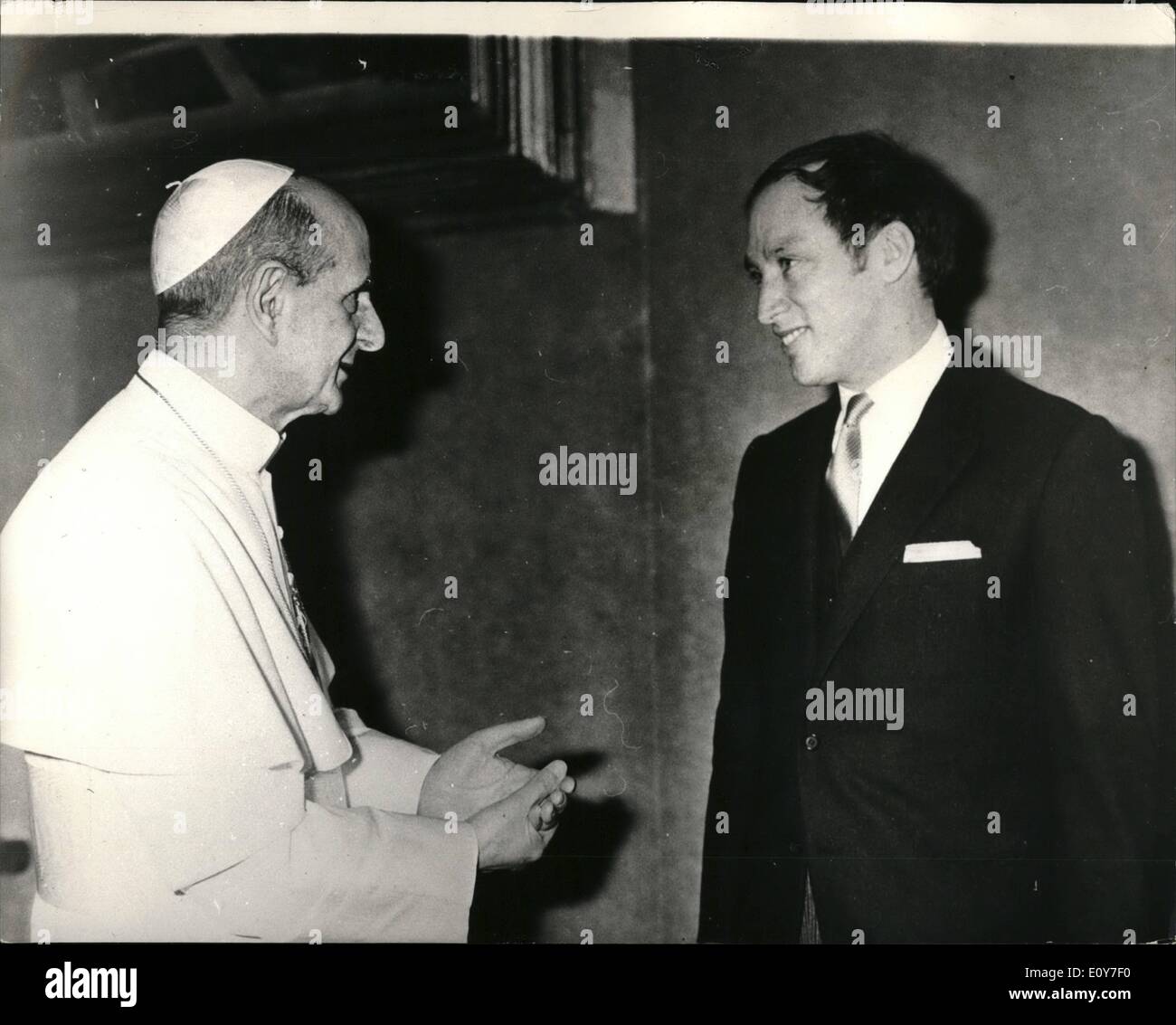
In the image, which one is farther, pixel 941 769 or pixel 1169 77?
pixel 1169 77

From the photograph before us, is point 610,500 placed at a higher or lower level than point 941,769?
higher

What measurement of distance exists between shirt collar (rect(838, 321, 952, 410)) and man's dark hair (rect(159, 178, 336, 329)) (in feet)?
3.16

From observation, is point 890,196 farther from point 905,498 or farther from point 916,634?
point 916,634

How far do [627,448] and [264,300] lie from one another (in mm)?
660

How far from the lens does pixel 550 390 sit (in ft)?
7.67

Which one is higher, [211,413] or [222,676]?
[211,413]

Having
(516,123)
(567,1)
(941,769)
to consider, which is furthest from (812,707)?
(567,1)

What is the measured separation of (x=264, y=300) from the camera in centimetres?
221

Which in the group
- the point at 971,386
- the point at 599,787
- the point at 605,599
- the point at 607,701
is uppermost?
the point at 971,386

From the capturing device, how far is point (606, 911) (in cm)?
230

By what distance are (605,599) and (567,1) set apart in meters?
1.06

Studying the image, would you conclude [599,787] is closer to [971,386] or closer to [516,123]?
[971,386]

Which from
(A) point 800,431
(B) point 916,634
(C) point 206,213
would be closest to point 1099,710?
(B) point 916,634

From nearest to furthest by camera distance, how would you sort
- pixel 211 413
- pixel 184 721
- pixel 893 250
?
1. pixel 184 721
2. pixel 211 413
3. pixel 893 250
